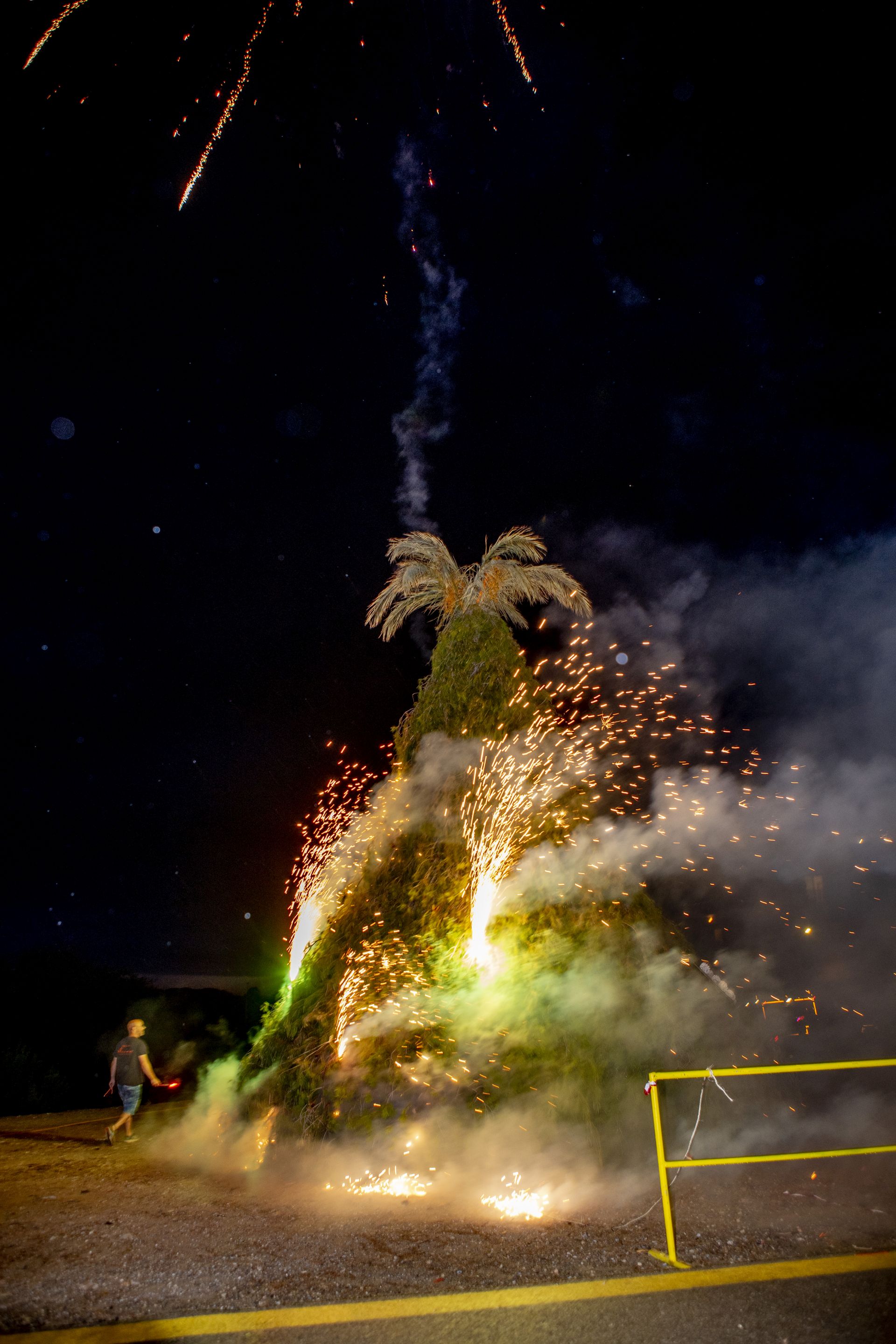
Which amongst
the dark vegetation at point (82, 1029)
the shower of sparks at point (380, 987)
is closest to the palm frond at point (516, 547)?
the shower of sparks at point (380, 987)

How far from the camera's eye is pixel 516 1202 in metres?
6.13

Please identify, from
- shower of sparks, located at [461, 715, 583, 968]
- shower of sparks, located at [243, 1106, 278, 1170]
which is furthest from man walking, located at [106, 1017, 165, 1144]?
shower of sparks, located at [461, 715, 583, 968]

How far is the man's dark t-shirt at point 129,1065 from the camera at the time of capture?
9.92 meters

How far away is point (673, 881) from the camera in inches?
436

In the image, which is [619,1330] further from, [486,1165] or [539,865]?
[539,865]

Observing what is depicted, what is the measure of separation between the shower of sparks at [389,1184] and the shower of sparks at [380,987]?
1098 mm

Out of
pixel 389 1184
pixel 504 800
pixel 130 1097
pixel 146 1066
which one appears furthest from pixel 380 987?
pixel 130 1097

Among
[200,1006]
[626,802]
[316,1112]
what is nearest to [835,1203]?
[626,802]

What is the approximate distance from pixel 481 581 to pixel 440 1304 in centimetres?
773

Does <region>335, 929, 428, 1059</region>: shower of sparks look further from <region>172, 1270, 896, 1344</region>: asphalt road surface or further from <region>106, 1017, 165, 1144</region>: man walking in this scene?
<region>106, 1017, 165, 1144</region>: man walking

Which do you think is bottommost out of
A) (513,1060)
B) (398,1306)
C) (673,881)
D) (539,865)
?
(398,1306)

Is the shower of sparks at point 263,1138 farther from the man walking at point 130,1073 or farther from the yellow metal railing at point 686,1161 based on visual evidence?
the yellow metal railing at point 686,1161

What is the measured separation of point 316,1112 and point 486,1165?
180 cm

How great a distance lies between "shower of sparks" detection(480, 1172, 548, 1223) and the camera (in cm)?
593
